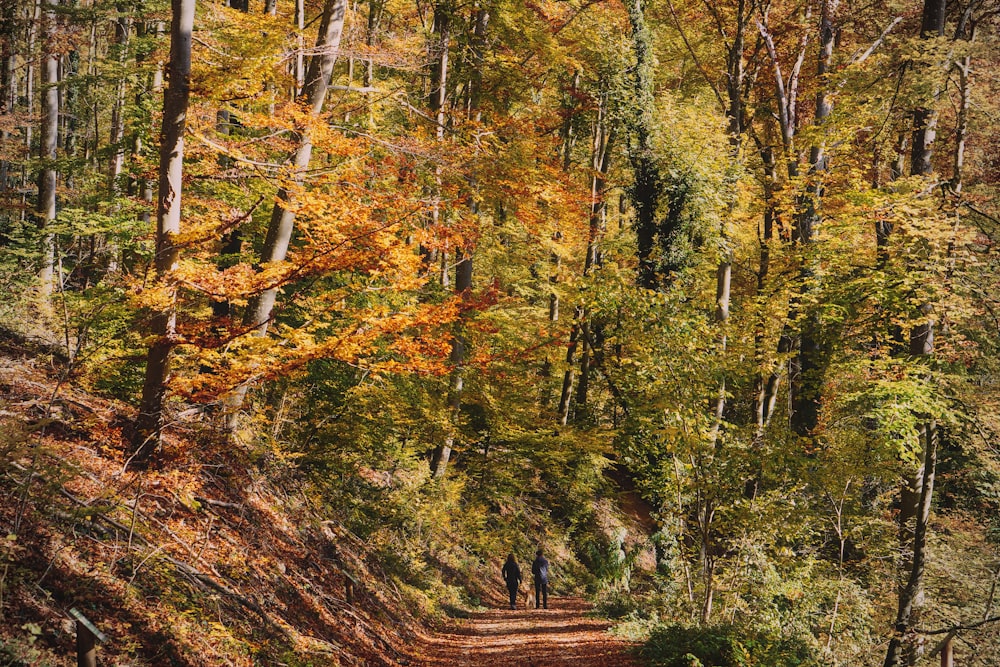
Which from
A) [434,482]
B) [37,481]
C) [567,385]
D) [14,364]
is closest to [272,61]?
[14,364]

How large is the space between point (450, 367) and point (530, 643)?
4.49 meters

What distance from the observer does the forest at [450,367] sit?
6.57 m

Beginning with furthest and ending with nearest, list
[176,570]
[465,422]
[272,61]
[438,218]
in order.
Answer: [438,218] → [465,422] → [272,61] → [176,570]

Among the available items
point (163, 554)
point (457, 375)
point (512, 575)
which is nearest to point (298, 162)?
point (163, 554)

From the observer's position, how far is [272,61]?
8.80m

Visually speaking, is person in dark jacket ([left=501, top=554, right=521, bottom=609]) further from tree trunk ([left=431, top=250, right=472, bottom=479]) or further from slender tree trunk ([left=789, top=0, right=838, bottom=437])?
slender tree trunk ([left=789, top=0, right=838, bottom=437])

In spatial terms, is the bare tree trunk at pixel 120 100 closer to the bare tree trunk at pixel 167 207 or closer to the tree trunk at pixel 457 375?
the bare tree trunk at pixel 167 207

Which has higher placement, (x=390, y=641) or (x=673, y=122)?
(x=673, y=122)

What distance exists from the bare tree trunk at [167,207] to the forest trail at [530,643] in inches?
192

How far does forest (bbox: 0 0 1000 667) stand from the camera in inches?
259

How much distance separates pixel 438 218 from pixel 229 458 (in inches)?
317

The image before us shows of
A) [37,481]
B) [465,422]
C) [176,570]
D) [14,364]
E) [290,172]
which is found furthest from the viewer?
[465,422]

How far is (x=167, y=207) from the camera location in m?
7.07

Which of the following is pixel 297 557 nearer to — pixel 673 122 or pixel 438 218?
pixel 438 218
